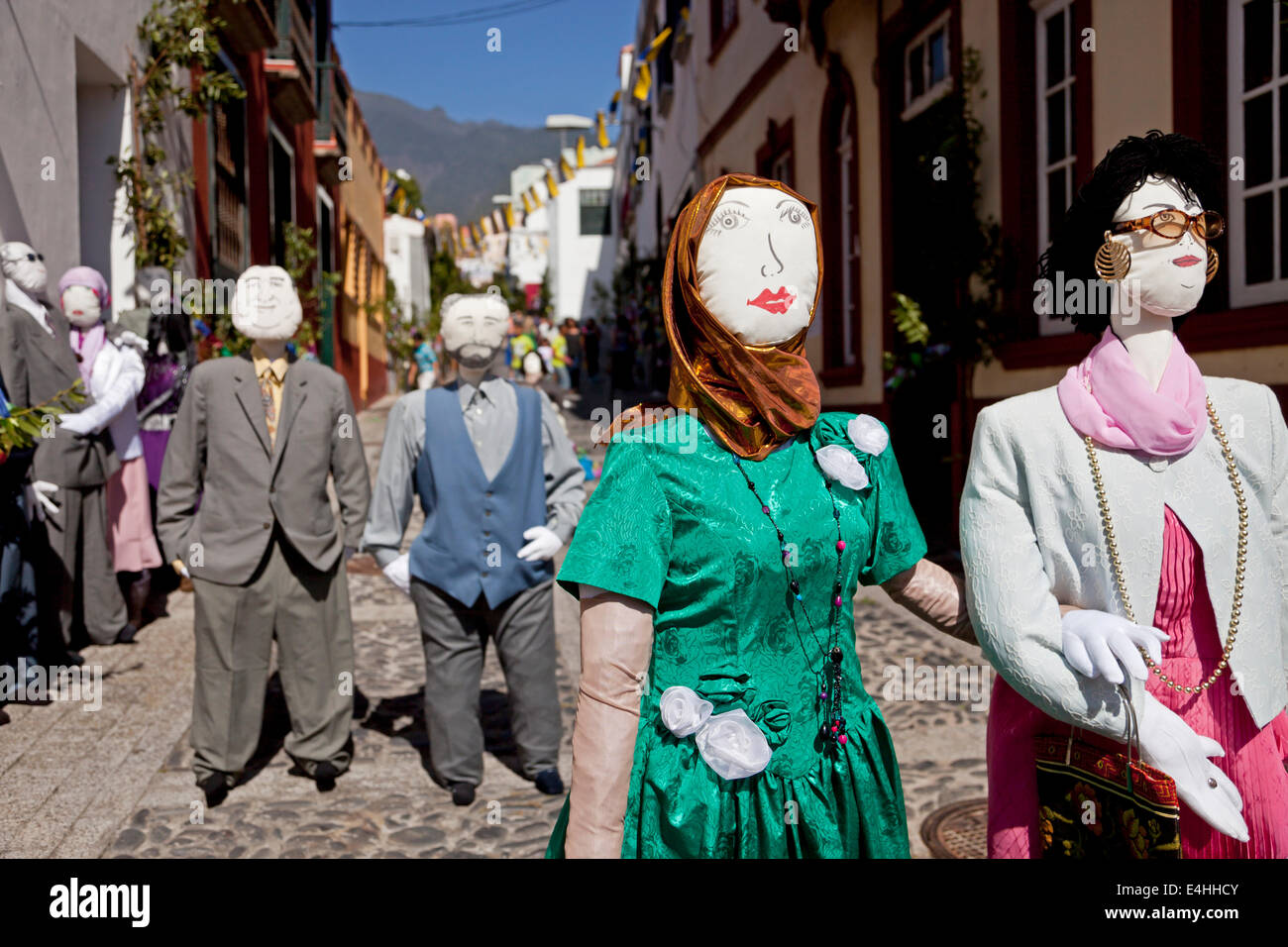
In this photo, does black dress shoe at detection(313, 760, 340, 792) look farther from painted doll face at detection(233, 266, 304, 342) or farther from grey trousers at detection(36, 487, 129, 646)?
grey trousers at detection(36, 487, 129, 646)

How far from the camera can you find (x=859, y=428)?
2.08m

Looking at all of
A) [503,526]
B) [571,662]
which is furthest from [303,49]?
[503,526]

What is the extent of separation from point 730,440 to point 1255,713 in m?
1.01

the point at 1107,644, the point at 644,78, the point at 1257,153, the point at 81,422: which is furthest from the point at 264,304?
the point at 644,78

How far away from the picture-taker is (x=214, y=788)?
4.33 meters

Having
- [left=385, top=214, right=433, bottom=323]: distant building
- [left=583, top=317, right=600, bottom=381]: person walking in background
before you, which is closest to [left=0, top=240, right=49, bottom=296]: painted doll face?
[left=583, top=317, right=600, bottom=381]: person walking in background

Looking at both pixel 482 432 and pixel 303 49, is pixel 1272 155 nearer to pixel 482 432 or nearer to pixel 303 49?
pixel 482 432

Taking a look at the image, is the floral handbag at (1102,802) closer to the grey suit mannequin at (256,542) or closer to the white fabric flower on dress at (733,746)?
the white fabric flower on dress at (733,746)

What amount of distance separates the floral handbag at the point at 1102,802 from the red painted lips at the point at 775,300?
0.86 m

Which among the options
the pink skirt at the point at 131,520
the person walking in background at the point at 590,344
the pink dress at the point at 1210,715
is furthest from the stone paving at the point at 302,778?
the person walking in background at the point at 590,344

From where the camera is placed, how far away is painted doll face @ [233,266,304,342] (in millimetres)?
4406

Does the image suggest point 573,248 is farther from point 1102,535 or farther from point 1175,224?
point 1102,535

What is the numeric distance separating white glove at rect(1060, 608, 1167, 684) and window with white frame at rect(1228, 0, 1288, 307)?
4.26 m

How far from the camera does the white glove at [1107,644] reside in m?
1.82
